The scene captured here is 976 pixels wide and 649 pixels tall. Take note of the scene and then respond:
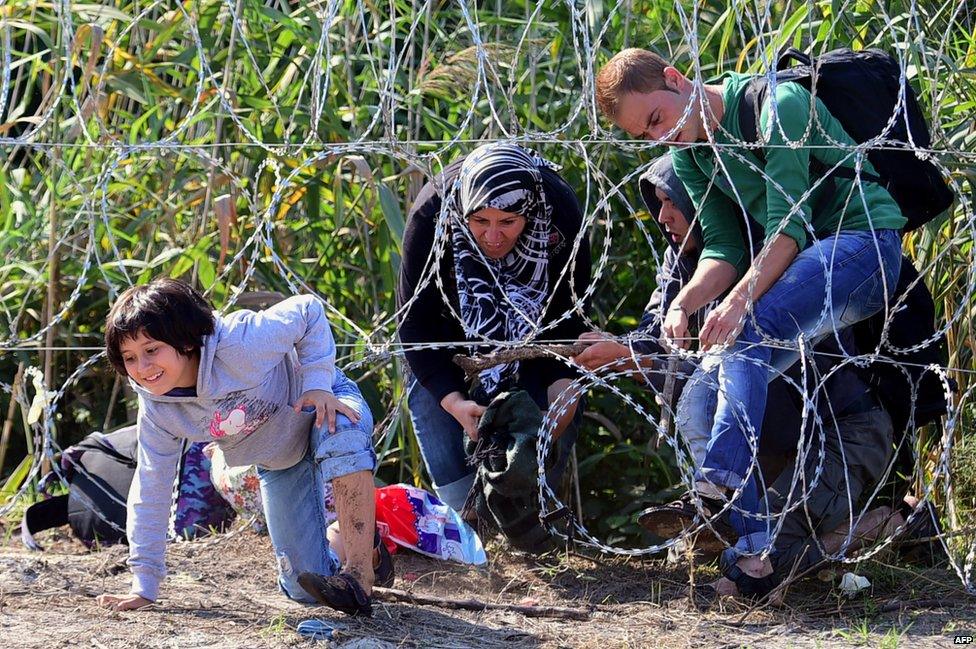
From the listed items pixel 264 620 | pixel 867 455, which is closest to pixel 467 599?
pixel 264 620

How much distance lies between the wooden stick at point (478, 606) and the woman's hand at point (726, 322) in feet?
2.35

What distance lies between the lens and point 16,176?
423 centimetres

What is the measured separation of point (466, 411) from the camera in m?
3.36

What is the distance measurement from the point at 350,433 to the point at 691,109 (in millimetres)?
1036

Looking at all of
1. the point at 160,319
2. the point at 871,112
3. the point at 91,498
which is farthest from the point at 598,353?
the point at 91,498

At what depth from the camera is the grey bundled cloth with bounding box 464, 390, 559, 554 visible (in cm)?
324

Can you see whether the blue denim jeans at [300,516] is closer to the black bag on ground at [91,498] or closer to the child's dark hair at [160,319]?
the child's dark hair at [160,319]

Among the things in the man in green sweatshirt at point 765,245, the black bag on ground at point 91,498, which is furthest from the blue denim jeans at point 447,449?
the black bag on ground at point 91,498

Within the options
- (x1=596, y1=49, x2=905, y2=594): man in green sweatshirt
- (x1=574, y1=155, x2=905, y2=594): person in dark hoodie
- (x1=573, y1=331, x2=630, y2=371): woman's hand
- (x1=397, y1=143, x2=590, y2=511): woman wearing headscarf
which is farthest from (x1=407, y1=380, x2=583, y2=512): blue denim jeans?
(x1=596, y1=49, x2=905, y2=594): man in green sweatshirt

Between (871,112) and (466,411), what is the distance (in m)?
1.22

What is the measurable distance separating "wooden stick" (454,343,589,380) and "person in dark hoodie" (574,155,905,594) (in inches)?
1.6

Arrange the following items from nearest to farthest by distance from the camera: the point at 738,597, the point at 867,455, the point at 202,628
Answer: the point at 202,628 < the point at 738,597 < the point at 867,455

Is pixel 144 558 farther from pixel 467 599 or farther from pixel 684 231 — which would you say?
pixel 684 231

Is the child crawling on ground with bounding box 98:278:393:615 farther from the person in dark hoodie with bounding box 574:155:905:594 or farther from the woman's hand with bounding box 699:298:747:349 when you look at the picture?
the woman's hand with bounding box 699:298:747:349
